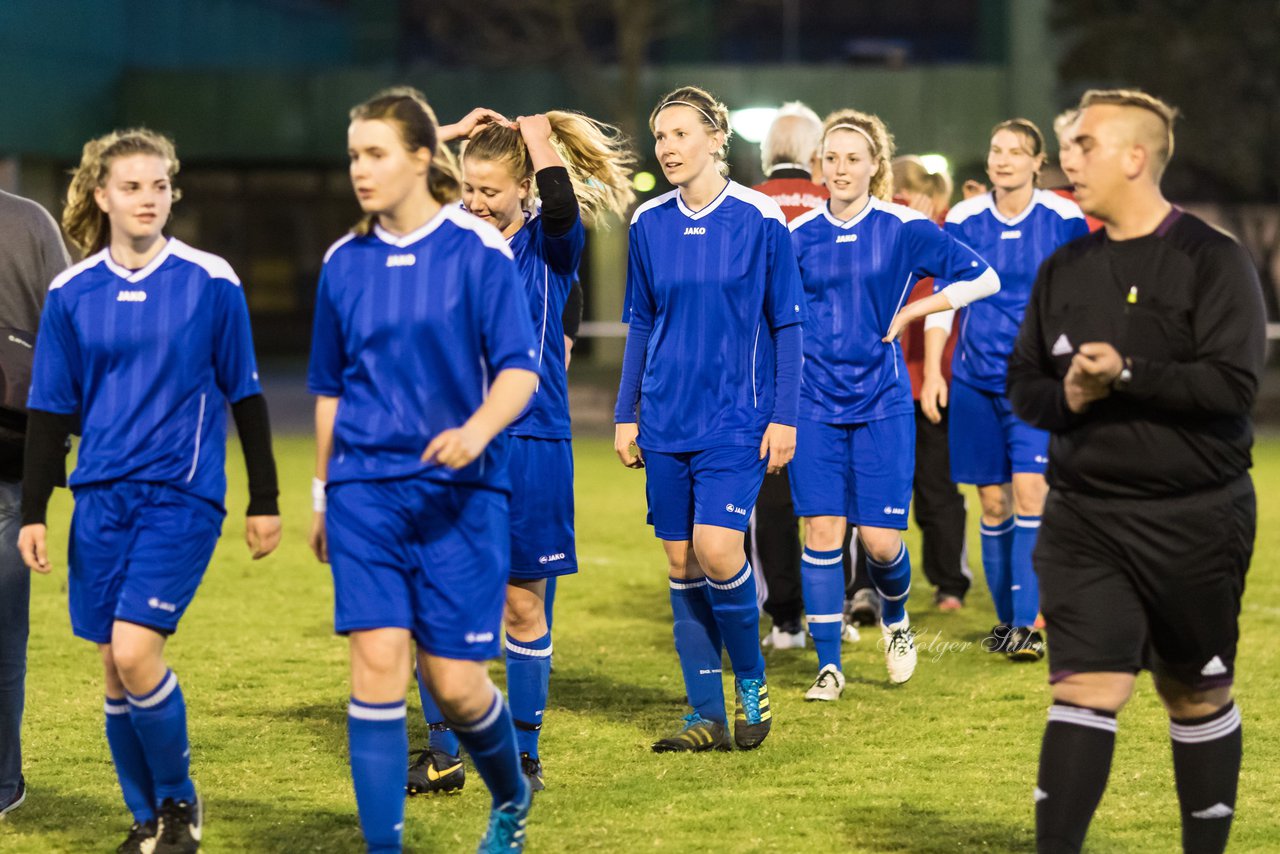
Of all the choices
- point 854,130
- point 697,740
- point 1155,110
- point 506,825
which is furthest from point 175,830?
point 854,130

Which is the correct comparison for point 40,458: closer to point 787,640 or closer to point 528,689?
point 528,689

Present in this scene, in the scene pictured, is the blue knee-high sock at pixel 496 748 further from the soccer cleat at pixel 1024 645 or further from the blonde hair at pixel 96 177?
the soccer cleat at pixel 1024 645

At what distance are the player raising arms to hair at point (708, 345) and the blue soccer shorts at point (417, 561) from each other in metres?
1.71

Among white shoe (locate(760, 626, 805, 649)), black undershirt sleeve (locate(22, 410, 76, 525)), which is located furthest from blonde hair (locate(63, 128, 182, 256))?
white shoe (locate(760, 626, 805, 649))

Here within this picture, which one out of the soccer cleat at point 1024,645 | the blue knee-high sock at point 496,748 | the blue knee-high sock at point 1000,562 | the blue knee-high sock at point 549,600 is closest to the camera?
the blue knee-high sock at point 496,748

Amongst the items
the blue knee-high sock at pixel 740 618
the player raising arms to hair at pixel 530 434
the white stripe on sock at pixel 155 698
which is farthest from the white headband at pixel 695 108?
the white stripe on sock at pixel 155 698

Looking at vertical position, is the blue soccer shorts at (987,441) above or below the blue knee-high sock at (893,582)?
above

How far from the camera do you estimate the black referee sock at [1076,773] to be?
4.30m

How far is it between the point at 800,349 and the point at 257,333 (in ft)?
113

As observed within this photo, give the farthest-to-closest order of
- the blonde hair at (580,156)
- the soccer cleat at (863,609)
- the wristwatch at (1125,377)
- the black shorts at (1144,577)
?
1. the soccer cleat at (863,609)
2. the blonde hair at (580,156)
3. the black shorts at (1144,577)
4. the wristwatch at (1125,377)

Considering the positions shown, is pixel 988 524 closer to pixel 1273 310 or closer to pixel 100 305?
pixel 100 305

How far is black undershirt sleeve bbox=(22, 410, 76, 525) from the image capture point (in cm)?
491

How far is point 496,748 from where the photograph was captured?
184 inches

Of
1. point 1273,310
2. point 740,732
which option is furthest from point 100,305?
point 1273,310
